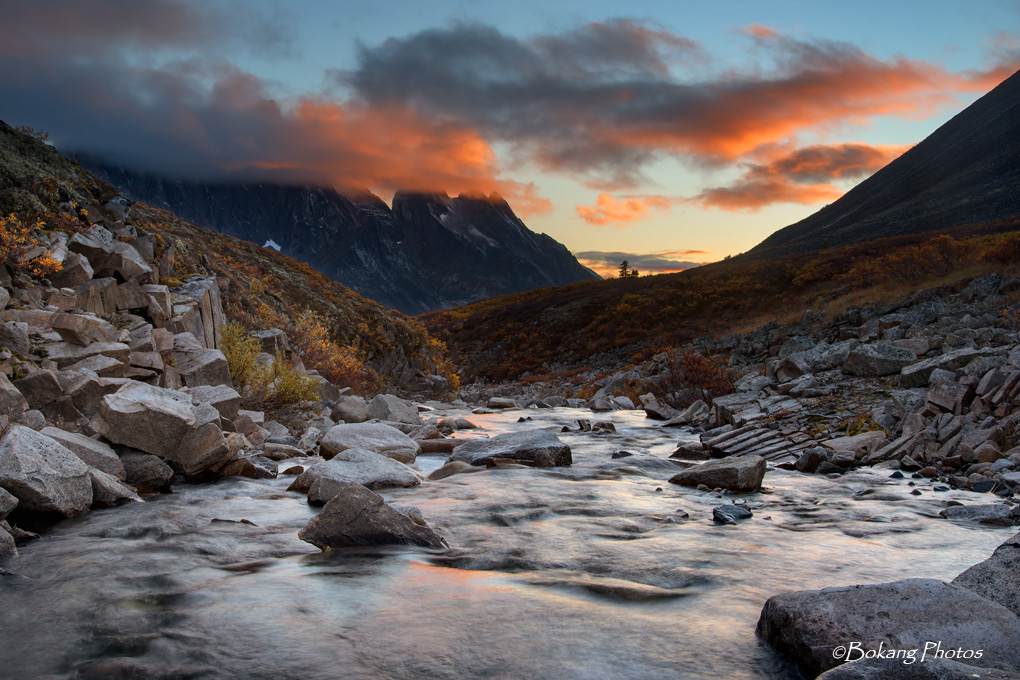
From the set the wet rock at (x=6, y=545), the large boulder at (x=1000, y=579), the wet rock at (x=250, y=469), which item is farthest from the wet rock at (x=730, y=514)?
the wet rock at (x=6, y=545)

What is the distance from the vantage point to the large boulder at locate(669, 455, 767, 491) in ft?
28.6

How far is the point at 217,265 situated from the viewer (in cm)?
2227

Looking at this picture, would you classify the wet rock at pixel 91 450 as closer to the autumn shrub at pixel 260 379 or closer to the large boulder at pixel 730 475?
the autumn shrub at pixel 260 379

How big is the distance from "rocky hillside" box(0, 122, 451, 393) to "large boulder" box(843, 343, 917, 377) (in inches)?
694

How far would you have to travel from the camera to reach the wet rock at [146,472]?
7.63 m

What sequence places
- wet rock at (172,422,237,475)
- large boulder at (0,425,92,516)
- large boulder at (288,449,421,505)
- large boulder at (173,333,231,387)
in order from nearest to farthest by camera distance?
large boulder at (0,425,92,516) < large boulder at (288,449,421,505) < wet rock at (172,422,237,475) < large boulder at (173,333,231,387)

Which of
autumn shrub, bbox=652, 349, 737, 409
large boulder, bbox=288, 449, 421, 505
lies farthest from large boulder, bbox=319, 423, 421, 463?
autumn shrub, bbox=652, 349, 737, 409

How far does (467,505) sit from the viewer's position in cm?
782

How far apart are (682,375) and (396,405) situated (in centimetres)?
1095

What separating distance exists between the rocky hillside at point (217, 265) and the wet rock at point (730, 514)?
11.2 metres

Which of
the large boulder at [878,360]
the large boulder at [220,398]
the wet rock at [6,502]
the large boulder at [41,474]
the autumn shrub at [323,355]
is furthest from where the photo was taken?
the autumn shrub at [323,355]

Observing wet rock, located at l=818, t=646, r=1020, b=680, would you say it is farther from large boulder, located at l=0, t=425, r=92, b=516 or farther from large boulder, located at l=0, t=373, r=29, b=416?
large boulder, located at l=0, t=373, r=29, b=416

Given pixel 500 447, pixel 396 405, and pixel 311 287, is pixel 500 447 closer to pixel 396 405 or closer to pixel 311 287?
pixel 396 405

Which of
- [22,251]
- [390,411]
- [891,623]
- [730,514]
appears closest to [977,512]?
[730,514]
